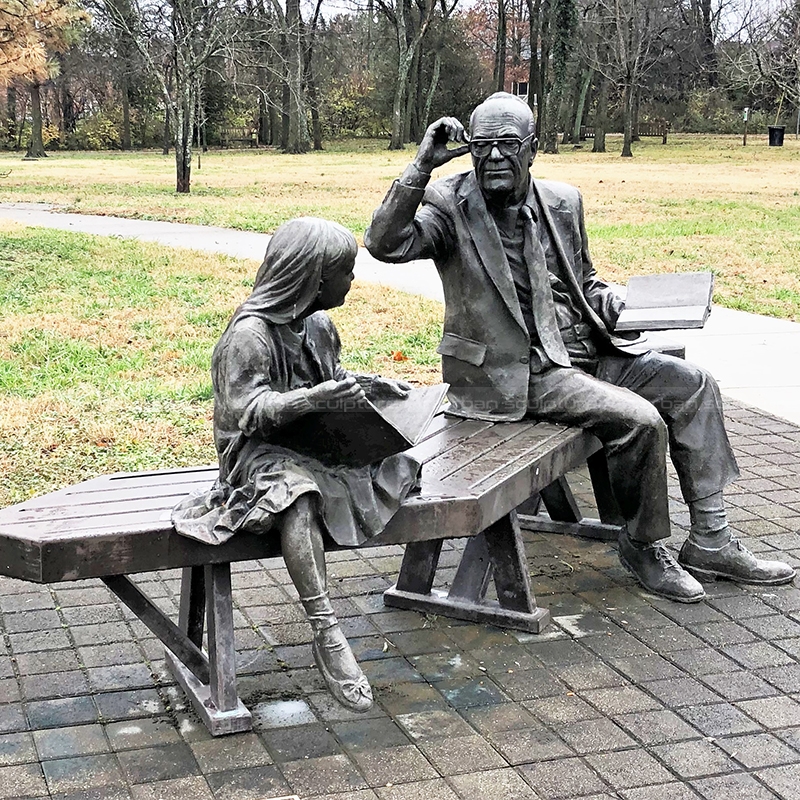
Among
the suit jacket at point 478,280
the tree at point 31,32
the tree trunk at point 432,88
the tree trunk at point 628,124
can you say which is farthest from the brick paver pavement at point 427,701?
the tree trunk at point 432,88

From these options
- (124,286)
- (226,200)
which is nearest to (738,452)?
(124,286)

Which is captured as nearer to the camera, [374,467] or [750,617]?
[374,467]

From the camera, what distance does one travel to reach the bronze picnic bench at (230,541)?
3316 mm

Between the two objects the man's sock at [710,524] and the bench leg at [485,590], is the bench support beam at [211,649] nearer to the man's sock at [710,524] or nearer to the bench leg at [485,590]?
the bench leg at [485,590]

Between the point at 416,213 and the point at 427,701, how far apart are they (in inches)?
70.4

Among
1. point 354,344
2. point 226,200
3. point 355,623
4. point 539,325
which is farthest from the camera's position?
point 226,200

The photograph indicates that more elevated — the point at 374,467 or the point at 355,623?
the point at 374,467

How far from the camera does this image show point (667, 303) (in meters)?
5.16

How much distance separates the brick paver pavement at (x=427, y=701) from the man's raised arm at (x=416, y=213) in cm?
126

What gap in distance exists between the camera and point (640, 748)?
11.1 feet

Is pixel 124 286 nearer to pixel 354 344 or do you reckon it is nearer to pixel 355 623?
pixel 354 344

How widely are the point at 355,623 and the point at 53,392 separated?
388 cm

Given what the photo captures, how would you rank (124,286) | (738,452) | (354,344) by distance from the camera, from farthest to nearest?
(124,286)
(354,344)
(738,452)

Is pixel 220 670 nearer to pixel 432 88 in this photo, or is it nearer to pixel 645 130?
pixel 432 88
